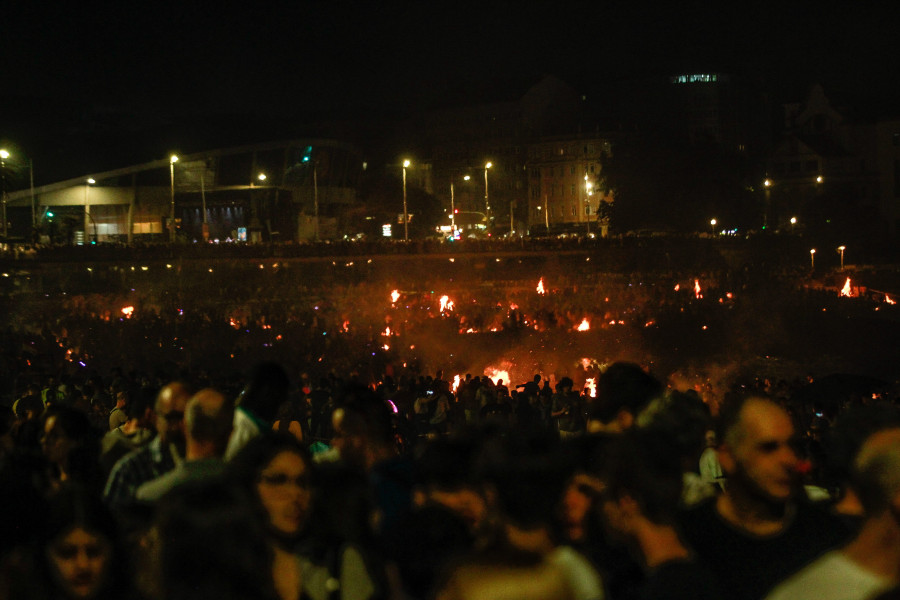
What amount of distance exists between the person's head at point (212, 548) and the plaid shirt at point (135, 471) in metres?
1.64

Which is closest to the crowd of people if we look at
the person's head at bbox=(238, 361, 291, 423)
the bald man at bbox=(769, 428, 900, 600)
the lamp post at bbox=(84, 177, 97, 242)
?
the bald man at bbox=(769, 428, 900, 600)

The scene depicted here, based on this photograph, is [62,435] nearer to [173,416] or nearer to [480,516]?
[173,416]

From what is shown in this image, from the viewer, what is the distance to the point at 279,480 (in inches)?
141

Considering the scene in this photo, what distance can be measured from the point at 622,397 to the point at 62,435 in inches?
120

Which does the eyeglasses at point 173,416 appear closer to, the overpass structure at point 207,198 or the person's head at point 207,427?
the person's head at point 207,427

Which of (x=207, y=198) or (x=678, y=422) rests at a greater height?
(x=207, y=198)

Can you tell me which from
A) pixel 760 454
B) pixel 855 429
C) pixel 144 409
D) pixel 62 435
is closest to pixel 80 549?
pixel 62 435

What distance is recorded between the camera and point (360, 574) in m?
3.40

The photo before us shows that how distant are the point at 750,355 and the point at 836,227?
30.7m

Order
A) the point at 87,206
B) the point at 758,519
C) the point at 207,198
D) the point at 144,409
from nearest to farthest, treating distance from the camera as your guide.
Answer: the point at 758,519 < the point at 144,409 < the point at 87,206 < the point at 207,198

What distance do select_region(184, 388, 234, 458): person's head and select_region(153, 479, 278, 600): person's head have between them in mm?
1313

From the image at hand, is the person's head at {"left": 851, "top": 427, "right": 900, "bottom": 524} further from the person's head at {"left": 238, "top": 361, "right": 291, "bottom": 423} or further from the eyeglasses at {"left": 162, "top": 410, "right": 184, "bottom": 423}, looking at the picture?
the eyeglasses at {"left": 162, "top": 410, "right": 184, "bottom": 423}

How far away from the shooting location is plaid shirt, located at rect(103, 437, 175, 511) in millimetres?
4516

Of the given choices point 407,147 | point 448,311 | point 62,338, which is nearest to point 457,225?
point 407,147
